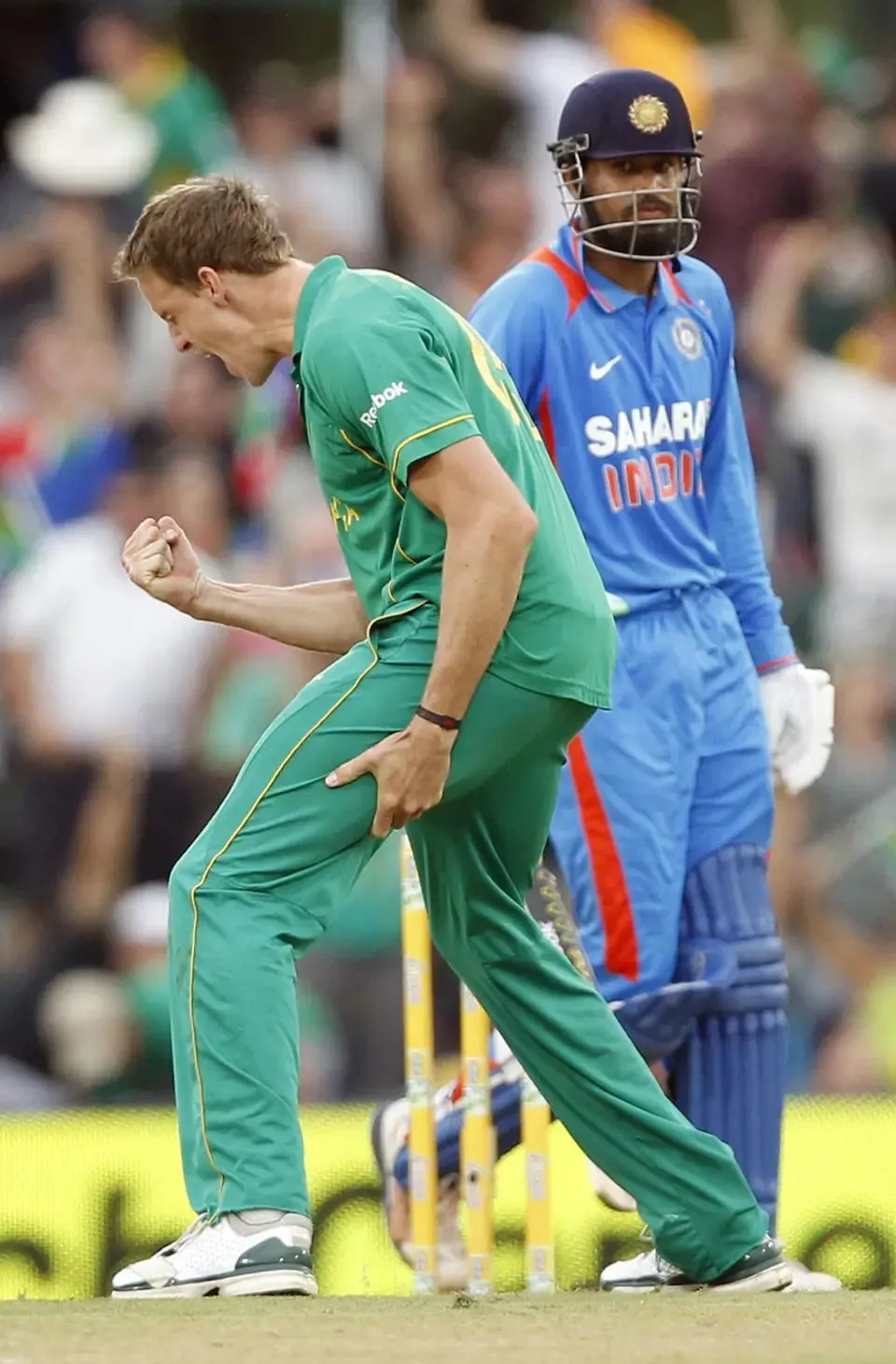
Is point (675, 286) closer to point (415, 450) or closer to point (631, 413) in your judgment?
point (631, 413)

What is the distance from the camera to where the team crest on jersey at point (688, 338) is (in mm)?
4898

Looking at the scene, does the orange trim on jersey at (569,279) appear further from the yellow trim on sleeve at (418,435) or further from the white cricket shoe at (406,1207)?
the white cricket shoe at (406,1207)

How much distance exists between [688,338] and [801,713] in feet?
2.77

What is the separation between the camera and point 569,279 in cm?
484

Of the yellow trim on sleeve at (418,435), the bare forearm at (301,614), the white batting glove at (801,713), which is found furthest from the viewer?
the white batting glove at (801,713)

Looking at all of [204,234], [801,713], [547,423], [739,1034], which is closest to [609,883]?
[739,1034]

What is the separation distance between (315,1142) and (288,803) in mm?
2736

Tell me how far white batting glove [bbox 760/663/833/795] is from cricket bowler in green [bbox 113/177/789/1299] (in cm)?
127

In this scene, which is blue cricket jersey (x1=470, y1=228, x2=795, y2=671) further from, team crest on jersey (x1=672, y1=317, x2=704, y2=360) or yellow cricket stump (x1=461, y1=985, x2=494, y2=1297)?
yellow cricket stump (x1=461, y1=985, x2=494, y2=1297)

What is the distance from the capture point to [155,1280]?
12.1ft

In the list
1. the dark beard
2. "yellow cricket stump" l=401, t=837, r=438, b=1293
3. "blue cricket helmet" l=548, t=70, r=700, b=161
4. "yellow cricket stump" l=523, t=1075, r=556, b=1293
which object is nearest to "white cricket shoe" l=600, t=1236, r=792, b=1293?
"yellow cricket stump" l=523, t=1075, r=556, b=1293

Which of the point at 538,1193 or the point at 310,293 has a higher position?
the point at 310,293

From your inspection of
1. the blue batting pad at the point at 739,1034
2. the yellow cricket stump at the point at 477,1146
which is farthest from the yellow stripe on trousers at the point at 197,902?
the blue batting pad at the point at 739,1034

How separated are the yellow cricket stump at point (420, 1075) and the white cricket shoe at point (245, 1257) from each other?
109 cm
